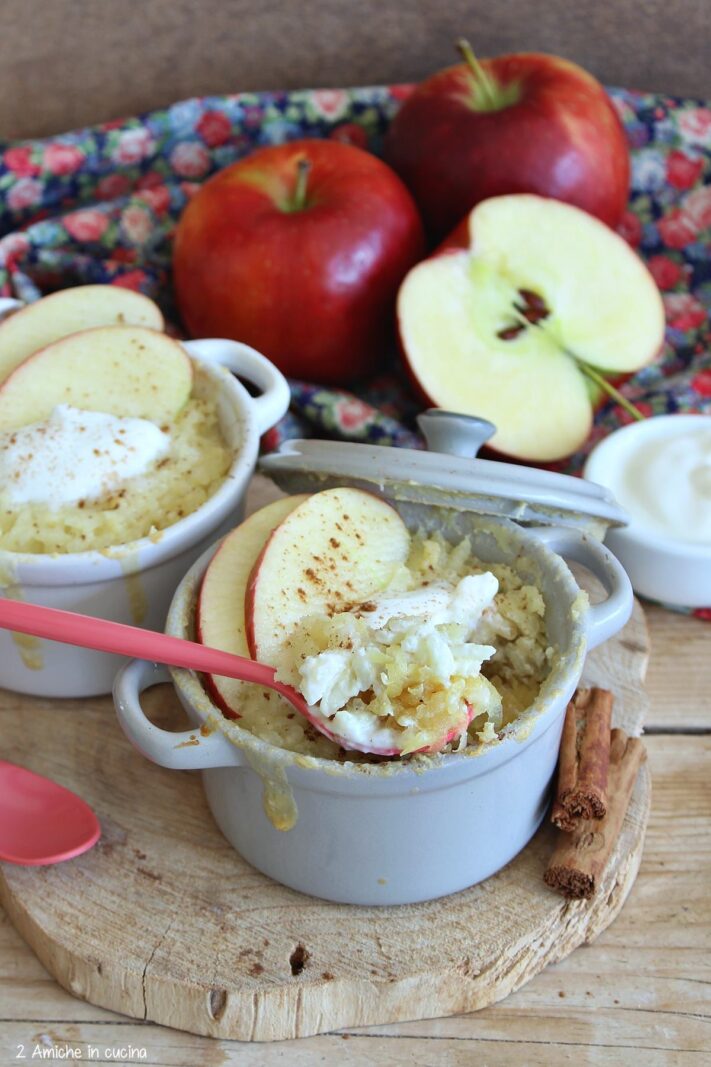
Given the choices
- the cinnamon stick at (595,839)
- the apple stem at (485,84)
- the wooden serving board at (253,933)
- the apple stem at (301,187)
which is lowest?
the wooden serving board at (253,933)

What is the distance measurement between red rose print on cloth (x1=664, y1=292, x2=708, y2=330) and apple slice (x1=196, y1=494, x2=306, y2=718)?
1.04 meters

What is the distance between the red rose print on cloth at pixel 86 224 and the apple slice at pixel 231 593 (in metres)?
0.97

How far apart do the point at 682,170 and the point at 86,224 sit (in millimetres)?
1139

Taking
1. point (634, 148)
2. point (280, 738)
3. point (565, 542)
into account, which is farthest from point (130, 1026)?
point (634, 148)

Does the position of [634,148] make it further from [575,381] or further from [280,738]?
[280,738]

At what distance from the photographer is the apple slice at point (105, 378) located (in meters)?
1.41

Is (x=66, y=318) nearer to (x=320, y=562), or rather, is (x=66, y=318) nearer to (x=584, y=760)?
(x=320, y=562)

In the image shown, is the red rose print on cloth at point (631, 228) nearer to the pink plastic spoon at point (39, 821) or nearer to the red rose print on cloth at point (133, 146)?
the red rose print on cloth at point (133, 146)

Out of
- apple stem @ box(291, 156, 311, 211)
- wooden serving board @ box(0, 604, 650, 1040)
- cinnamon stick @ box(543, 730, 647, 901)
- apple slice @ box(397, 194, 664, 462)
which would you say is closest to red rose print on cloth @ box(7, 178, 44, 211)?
apple stem @ box(291, 156, 311, 211)

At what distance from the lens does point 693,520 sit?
1.50m

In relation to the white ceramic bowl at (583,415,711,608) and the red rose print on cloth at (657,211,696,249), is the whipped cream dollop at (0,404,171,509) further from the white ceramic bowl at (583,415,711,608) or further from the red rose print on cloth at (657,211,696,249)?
the red rose print on cloth at (657,211,696,249)

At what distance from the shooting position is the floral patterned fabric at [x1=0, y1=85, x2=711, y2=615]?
193cm

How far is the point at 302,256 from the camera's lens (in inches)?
67.4

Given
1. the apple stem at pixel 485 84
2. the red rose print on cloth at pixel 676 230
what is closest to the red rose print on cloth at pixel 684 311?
the red rose print on cloth at pixel 676 230
